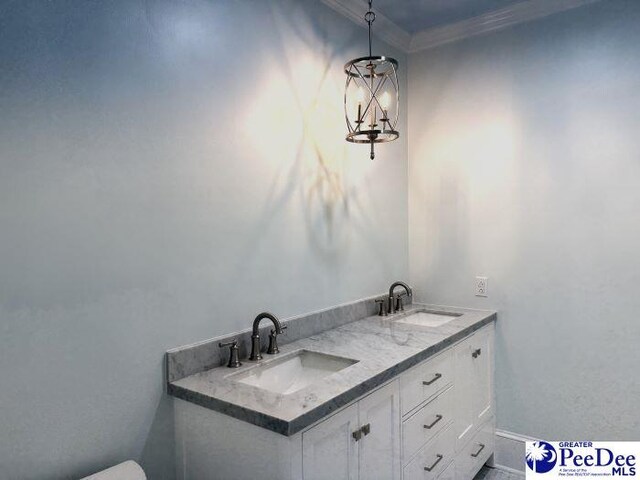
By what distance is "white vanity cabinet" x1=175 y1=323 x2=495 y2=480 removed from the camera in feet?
4.15

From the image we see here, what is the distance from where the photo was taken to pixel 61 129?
1.25 metres

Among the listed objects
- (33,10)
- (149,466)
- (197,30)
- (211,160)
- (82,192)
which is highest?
(197,30)

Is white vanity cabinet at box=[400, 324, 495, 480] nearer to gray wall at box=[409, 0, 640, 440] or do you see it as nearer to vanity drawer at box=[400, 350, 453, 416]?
vanity drawer at box=[400, 350, 453, 416]

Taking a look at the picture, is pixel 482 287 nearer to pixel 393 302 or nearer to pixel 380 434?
pixel 393 302

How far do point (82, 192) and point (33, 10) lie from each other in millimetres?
516

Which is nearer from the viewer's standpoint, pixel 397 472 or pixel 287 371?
pixel 397 472

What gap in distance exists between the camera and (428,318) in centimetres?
267

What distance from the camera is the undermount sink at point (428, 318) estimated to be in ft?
8.45

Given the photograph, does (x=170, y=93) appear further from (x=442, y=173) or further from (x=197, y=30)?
(x=442, y=173)

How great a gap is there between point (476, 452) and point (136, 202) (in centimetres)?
212

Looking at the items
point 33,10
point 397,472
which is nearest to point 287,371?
point 397,472

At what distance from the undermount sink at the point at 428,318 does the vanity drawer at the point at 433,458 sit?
0.66 m

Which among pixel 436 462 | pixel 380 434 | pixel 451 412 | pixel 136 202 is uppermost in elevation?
pixel 136 202

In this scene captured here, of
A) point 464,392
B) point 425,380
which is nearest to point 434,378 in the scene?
point 425,380
